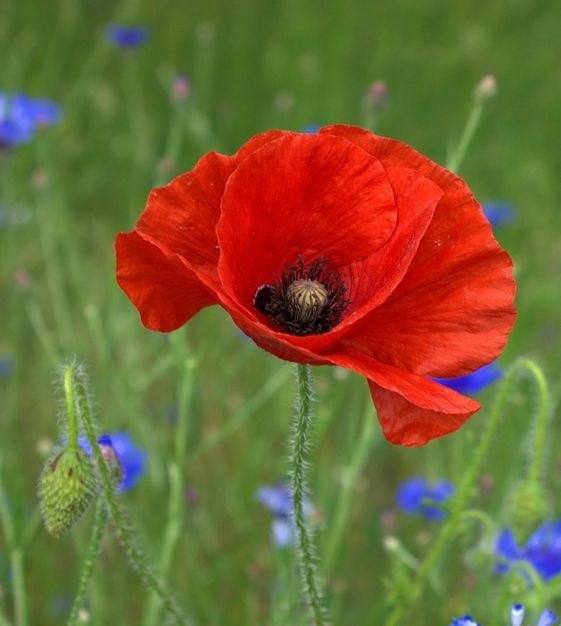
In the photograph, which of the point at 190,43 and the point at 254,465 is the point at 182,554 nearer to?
the point at 254,465

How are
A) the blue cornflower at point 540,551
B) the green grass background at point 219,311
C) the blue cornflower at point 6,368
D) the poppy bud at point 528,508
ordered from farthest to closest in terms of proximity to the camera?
the blue cornflower at point 6,368
the green grass background at point 219,311
the blue cornflower at point 540,551
the poppy bud at point 528,508

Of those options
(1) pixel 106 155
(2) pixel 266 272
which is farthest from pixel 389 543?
(1) pixel 106 155

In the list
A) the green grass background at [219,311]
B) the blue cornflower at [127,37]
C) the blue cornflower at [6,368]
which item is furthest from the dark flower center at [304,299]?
the blue cornflower at [127,37]

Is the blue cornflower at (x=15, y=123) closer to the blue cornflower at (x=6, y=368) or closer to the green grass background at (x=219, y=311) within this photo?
the green grass background at (x=219, y=311)

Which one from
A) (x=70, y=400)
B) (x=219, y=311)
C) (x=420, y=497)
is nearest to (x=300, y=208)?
(x=70, y=400)

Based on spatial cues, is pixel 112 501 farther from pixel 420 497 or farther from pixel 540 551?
pixel 420 497

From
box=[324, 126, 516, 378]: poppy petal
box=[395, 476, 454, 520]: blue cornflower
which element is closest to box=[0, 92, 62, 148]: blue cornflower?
box=[395, 476, 454, 520]: blue cornflower
